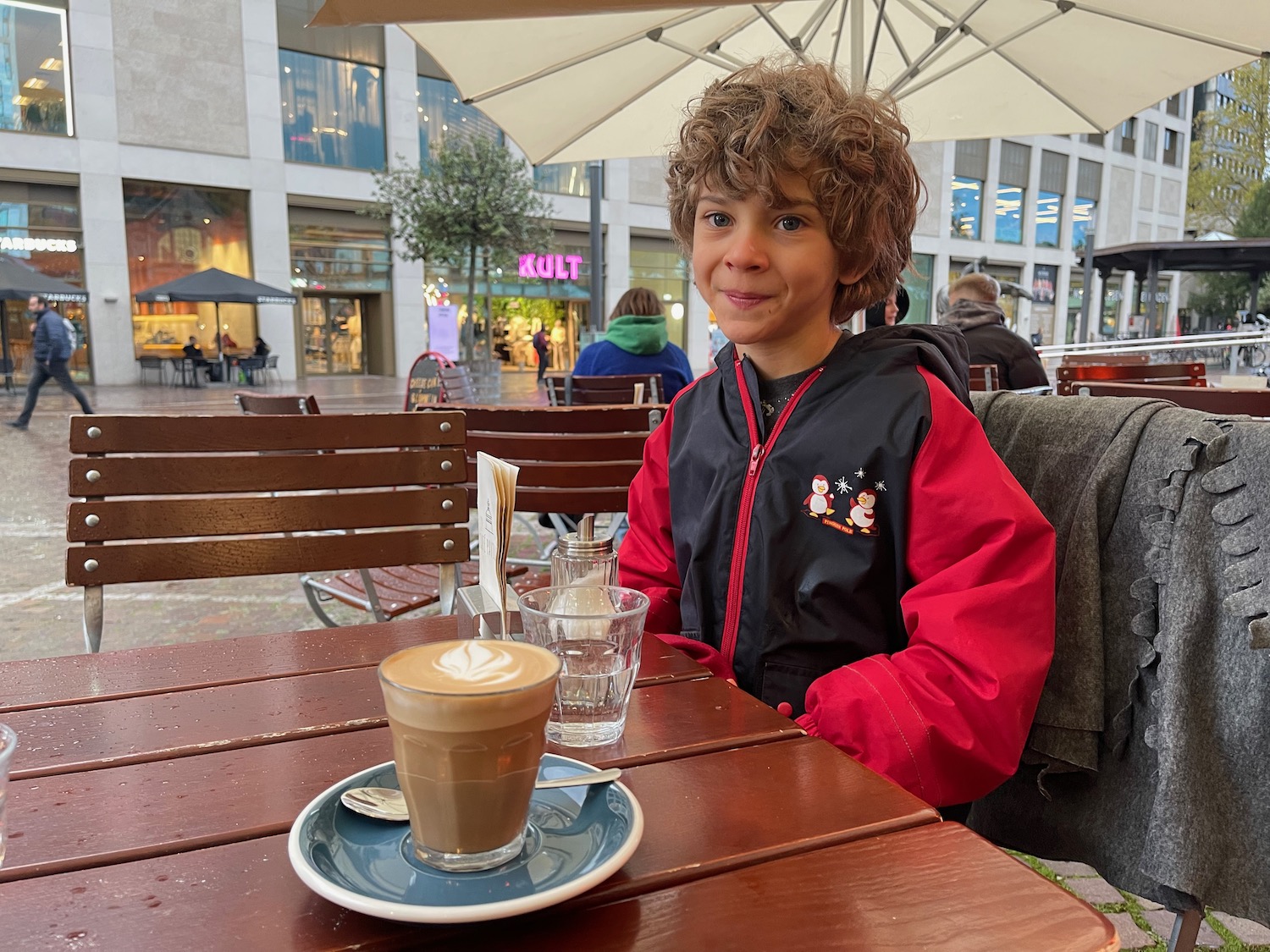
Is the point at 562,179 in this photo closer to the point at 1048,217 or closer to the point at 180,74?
the point at 180,74

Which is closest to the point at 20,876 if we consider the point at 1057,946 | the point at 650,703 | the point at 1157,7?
the point at 650,703

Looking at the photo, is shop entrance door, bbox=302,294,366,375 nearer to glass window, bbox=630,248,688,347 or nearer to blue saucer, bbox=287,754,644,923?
glass window, bbox=630,248,688,347

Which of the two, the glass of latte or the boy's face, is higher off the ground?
the boy's face

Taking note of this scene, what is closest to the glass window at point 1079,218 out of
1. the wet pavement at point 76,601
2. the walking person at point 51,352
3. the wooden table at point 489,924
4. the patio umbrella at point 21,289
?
the patio umbrella at point 21,289

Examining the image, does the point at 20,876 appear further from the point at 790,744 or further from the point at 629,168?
the point at 629,168

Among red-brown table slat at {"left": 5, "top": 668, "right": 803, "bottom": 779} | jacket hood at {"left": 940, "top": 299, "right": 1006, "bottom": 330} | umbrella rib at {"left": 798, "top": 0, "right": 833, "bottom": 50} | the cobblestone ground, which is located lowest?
the cobblestone ground

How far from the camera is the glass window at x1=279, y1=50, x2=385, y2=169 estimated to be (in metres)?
21.1

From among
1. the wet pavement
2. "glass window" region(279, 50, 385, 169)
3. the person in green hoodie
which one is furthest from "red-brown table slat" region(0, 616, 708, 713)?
"glass window" region(279, 50, 385, 169)

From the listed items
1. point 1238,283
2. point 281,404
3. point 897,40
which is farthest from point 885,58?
point 1238,283

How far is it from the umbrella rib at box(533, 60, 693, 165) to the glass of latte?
14.2 feet

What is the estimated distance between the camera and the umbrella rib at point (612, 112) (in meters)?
4.52

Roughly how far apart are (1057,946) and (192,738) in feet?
2.74

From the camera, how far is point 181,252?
20.5m

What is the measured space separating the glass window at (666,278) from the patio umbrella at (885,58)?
66.5 feet
